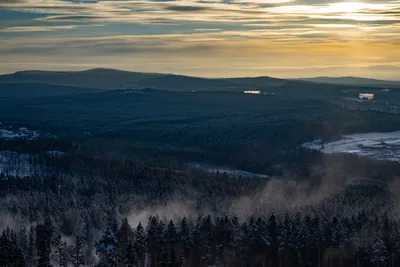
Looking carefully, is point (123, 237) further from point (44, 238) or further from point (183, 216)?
point (183, 216)

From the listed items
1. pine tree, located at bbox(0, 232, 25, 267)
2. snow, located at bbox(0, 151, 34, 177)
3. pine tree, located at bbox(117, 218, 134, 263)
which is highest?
pine tree, located at bbox(0, 232, 25, 267)

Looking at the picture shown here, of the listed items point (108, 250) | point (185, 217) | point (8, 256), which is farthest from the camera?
point (185, 217)

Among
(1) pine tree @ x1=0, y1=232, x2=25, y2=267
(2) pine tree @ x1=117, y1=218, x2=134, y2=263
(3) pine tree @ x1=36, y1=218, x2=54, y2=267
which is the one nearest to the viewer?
(1) pine tree @ x1=0, y1=232, x2=25, y2=267

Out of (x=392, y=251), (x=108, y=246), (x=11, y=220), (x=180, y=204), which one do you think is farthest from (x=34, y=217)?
(x=392, y=251)

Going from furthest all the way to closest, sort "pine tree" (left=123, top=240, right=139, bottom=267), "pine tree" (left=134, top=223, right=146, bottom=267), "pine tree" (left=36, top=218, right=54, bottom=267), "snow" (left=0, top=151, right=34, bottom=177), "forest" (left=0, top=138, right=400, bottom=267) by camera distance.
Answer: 1. "snow" (left=0, top=151, right=34, bottom=177)
2. "forest" (left=0, top=138, right=400, bottom=267)
3. "pine tree" (left=134, top=223, right=146, bottom=267)
4. "pine tree" (left=36, top=218, right=54, bottom=267)
5. "pine tree" (left=123, top=240, right=139, bottom=267)

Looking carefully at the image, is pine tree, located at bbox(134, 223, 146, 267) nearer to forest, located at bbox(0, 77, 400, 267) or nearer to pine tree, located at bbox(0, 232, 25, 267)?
forest, located at bbox(0, 77, 400, 267)

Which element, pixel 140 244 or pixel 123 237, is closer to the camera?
pixel 140 244

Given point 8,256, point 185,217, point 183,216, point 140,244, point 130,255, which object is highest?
point 8,256

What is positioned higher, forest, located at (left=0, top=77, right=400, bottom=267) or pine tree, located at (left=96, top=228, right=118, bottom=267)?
pine tree, located at (left=96, top=228, right=118, bottom=267)

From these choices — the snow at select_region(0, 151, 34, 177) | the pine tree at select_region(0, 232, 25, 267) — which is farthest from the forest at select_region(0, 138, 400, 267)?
the snow at select_region(0, 151, 34, 177)

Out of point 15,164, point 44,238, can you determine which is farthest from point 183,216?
point 15,164

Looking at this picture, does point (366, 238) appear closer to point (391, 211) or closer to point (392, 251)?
point (392, 251)
